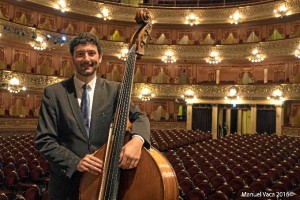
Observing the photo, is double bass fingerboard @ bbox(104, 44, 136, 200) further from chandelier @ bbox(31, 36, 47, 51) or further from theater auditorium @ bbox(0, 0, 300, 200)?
chandelier @ bbox(31, 36, 47, 51)

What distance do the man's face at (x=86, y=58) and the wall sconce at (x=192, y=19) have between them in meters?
24.3

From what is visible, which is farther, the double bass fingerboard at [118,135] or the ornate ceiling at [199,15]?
the ornate ceiling at [199,15]

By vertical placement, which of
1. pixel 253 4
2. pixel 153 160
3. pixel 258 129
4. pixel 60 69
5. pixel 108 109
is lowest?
pixel 258 129

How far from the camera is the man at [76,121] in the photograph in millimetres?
1699

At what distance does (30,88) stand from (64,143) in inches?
801

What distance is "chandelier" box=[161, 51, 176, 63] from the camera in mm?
24009

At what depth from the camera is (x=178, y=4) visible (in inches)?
1096

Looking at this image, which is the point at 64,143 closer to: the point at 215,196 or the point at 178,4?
the point at 215,196

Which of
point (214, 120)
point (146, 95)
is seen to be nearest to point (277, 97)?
point (214, 120)

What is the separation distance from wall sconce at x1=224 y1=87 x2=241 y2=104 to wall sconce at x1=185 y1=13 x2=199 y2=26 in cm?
617

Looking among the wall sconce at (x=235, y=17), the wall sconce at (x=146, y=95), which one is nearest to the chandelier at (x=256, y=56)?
the wall sconce at (x=235, y=17)

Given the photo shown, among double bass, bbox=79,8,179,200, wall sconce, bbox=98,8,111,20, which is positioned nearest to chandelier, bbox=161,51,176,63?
wall sconce, bbox=98,8,111,20

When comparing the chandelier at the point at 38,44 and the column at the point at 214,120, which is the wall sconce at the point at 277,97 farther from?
the chandelier at the point at 38,44

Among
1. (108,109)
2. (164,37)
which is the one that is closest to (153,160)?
(108,109)
